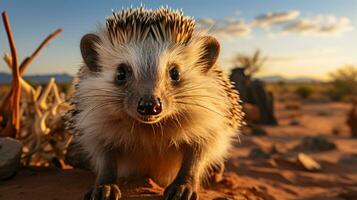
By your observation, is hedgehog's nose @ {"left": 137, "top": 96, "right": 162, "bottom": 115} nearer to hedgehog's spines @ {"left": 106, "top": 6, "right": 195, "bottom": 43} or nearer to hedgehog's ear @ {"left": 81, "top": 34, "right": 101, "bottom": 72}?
hedgehog's spines @ {"left": 106, "top": 6, "right": 195, "bottom": 43}

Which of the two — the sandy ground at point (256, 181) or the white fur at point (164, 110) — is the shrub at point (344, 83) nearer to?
the sandy ground at point (256, 181)

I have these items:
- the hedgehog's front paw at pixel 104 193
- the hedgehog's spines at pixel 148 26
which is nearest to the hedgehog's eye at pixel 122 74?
the hedgehog's spines at pixel 148 26

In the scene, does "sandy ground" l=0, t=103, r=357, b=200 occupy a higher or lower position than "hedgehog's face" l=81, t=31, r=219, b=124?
lower

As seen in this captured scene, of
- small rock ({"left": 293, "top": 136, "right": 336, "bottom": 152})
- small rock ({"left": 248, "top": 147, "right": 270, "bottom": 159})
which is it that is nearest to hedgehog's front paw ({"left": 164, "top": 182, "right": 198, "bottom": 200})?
small rock ({"left": 248, "top": 147, "right": 270, "bottom": 159})

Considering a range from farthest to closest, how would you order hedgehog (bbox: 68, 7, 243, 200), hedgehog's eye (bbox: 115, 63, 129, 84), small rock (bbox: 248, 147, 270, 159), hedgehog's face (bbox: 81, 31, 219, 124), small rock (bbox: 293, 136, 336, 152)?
small rock (bbox: 293, 136, 336, 152) < small rock (bbox: 248, 147, 270, 159) < hedgehog's eye (bbox: 115, 63, 129, 84) < hedgehog (bbox: 68, 7, 243, 200) < hedgehog's face (bbox: 81, 31, 219, 124)

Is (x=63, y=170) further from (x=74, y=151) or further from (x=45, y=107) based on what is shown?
(x=45, y=107)

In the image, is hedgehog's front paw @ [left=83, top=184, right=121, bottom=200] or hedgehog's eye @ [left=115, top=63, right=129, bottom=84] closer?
hedgehog's front paw @ [left=83, top=184, right=121, bottom=200]

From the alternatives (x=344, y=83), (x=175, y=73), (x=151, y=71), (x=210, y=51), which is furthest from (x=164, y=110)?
(x=344, y=83)
